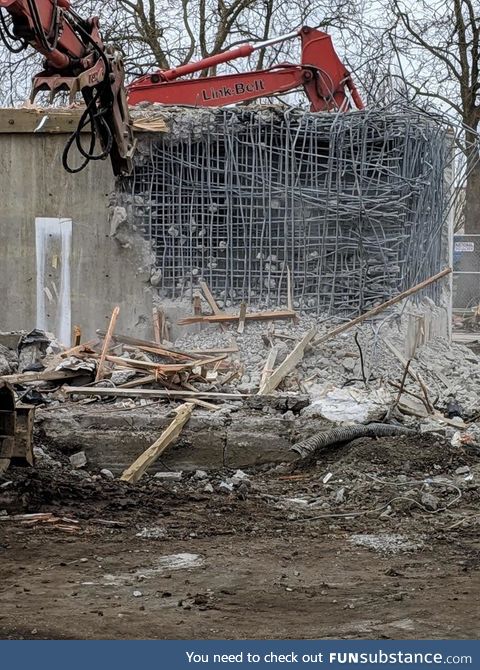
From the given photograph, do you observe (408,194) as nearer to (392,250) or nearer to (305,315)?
(392,250)

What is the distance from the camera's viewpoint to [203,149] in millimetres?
12258

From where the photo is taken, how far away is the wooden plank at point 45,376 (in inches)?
403

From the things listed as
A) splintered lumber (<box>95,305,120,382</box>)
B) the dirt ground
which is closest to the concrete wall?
splintered lumber (<box>95,305,120,382</box>)

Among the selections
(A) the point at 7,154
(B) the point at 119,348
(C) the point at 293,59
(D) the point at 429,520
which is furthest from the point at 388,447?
(C) the point at 293,59

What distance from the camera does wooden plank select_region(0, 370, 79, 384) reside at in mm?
10227

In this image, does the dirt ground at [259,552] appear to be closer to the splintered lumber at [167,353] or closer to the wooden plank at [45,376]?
the wooden plank at [45,376]

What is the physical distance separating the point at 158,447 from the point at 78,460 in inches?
31.7

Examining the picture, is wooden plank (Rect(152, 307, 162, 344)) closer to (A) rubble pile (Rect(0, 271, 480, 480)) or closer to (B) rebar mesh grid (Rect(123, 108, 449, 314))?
(A) rubble pile (Rect(0, 271, 480, 480))

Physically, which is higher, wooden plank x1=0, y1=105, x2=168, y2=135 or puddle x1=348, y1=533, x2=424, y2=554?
wooden plank x1=0, y1=105, x2=168, y2=135

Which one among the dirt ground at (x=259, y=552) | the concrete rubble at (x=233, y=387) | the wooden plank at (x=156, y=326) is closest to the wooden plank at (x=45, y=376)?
the concrete rubble at (x=233, y=387)

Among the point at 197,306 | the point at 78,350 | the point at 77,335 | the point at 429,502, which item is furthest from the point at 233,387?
the point at 429,502

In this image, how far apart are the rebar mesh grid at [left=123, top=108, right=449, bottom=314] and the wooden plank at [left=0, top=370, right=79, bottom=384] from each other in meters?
2.12

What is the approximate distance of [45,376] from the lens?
10477 mm

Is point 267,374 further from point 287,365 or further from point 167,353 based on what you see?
point 167,353
